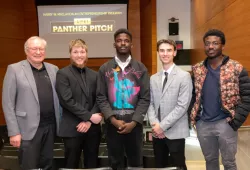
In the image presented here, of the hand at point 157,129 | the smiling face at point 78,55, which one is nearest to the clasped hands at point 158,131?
the hand at point 157,129

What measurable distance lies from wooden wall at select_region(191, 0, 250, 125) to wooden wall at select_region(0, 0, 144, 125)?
2.07 metres

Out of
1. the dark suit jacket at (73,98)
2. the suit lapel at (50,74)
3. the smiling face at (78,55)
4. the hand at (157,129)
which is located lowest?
the hand at (157,129)

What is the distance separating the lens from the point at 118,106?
240 cm

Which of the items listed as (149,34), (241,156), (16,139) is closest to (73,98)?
(16,139)

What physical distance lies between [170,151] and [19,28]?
19.4ft

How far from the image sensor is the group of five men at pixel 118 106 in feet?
7.48

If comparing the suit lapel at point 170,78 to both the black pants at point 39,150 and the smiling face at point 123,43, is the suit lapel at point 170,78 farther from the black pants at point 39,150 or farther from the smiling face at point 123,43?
the black pants at point 39,150

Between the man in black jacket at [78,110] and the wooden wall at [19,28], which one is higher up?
the wooden wall at [19,28]

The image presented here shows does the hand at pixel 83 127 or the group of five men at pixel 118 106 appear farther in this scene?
the hand at pixel 83 127

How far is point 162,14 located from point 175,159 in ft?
16.5

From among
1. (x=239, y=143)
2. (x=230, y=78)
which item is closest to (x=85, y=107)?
(x=230, y=78)

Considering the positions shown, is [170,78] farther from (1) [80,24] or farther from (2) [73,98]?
(1) [80,24]

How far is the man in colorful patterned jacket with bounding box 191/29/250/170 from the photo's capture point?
2186 millimetres

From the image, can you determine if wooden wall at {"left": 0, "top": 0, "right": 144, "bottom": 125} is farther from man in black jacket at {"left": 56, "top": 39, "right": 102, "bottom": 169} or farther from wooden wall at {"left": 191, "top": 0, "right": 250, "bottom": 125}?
man in black jacket at {"left": 56, "top": 39, "right": 102, "bottom": 169}
